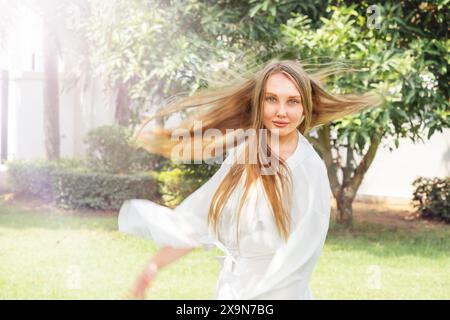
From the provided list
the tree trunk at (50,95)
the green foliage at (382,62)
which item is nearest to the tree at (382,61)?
the green foliage at (382,62)

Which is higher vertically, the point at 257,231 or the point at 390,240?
the point at 257,231

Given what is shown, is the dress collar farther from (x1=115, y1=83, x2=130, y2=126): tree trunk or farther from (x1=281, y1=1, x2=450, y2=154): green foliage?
(x1=115, y1=83, x2=130, y2=126): tree trunk

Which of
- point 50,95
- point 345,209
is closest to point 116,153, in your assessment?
point 50,95

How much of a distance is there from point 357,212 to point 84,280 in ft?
18.7

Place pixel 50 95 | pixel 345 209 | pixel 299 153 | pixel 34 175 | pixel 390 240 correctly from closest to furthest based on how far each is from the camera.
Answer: pixel 299 153 → pixel 390 240 → pixel 345 209 → pixel 34 175 → pixel 50 95

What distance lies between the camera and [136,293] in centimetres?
Result: 241

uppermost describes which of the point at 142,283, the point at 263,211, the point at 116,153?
the point at 116,153

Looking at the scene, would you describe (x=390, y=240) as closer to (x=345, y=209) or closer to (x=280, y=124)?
(x=345, y=209)

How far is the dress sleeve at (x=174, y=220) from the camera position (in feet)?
8.33

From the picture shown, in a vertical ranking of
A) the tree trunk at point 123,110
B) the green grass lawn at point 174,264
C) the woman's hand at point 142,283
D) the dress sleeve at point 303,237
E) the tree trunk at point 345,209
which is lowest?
the green grass lawn at point 174,264

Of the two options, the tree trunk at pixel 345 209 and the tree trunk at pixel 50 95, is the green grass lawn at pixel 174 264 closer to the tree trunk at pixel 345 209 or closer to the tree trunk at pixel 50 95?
the tree trunk at pixel 345 209

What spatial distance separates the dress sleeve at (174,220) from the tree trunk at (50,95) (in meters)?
11.0

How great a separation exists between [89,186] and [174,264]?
3.85m

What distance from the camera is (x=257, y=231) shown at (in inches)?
98.8
